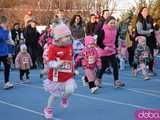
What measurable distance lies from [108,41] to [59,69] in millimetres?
4147

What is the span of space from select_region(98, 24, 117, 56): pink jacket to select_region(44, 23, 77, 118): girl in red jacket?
3897 millimetres

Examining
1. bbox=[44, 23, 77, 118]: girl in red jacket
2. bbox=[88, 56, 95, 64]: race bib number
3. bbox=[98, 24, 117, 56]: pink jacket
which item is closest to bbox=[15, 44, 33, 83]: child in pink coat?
bbox=[98, 24, 117, 56]: pink jacket

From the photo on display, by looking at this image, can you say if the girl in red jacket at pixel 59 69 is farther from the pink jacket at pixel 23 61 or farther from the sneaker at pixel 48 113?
the pink jacket at pixel 23 61

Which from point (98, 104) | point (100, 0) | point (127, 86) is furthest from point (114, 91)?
point (100, 0)

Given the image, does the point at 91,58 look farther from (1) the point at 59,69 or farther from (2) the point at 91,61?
(1) the point at 59,69

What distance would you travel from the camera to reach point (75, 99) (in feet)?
41.8

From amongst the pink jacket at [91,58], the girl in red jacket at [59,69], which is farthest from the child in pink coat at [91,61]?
the girl in red jacket at [59,69]

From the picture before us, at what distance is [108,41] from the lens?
14.4m

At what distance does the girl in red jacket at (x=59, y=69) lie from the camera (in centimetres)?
1035

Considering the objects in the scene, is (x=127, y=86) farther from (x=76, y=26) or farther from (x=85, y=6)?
(x=85, y=6)

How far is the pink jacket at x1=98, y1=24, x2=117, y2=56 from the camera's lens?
46.9ft

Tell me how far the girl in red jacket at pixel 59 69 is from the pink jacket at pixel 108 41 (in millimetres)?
3897

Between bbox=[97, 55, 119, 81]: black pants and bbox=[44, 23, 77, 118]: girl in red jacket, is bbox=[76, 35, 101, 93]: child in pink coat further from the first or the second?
bbox=[44, 23, 77, 118]: girl in red jacket

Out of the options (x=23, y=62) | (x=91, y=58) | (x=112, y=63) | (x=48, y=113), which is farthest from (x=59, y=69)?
(x=23, y=62)
